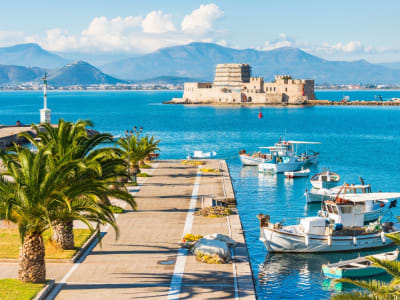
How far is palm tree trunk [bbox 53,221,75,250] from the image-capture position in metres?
24.9

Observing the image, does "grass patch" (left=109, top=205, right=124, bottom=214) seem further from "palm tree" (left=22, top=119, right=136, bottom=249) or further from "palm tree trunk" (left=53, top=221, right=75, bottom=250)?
"palm tree trunk" (left=53, top=221, right=75, bottom=250)

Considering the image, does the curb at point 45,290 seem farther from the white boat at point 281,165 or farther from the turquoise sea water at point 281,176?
the white boat at point 281,165

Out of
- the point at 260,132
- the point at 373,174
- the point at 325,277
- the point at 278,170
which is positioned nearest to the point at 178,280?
the point at 325,277

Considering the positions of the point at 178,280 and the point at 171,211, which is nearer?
the point at 178,280

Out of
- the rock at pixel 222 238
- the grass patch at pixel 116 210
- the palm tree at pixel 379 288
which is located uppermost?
the palm tree at pixel 379 288

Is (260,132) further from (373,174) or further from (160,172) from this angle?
(160,172)

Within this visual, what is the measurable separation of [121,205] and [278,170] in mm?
28976

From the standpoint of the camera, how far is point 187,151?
84375 mm

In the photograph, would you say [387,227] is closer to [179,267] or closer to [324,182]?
[324,182]

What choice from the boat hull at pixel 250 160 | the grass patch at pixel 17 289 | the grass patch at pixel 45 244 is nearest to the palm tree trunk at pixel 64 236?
the grass patch at pixel 45 244

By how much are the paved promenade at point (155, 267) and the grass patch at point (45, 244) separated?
82 centimetres

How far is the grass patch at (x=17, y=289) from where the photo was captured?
1905 centimetres

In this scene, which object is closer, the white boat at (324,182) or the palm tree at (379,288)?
the palm tree at (379,288)

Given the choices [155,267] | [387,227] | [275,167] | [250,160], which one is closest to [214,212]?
[155,267]
